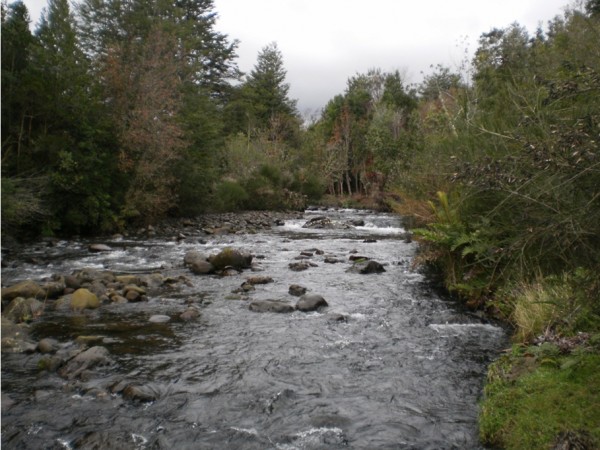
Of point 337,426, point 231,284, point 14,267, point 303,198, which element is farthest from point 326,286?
point 303,198

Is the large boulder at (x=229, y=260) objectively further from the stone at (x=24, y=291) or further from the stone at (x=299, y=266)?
the stone at (x=24, y=291)

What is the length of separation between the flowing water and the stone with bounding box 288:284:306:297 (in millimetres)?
183

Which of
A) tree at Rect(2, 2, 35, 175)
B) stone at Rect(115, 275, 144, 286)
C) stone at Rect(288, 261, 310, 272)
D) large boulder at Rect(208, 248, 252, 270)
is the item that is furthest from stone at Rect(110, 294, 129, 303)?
tree at Rect(2, 2, 35, 175)

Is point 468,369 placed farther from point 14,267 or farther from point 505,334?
point 14,267

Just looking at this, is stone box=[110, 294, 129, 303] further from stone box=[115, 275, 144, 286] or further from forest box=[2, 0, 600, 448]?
forest box=[2, 0, 600, 448]

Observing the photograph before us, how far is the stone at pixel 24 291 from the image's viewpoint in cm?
1031

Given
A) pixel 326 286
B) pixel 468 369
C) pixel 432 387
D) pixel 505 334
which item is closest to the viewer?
pixel 432 387

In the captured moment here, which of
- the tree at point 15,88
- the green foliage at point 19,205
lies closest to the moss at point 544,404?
the green foliage at point 19,205

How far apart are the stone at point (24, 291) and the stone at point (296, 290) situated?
5283 mm

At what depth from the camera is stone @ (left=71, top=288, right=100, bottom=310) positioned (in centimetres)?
988

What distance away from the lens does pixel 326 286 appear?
12203 millimetres

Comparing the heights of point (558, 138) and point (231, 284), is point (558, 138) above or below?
above

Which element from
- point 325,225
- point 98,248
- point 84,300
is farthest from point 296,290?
point 325,225

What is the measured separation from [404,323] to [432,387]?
111 inches
